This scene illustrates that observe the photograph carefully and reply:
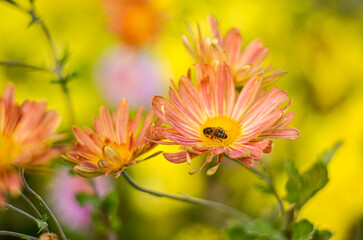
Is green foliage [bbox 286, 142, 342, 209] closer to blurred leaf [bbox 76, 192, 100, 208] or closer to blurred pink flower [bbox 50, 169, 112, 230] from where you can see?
blurred leaf [bbox 76, 192, 100, 208]

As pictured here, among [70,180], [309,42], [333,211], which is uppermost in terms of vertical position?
[309,42]

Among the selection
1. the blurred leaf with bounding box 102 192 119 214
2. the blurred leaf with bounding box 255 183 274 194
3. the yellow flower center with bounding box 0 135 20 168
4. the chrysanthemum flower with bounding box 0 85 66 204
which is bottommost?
the blurred leaf with bounding box 102 192 119 214

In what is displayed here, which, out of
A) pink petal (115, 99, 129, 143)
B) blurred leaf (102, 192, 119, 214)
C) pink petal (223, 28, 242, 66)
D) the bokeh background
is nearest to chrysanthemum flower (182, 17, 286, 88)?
pink petal (223, 28, 242, 66)

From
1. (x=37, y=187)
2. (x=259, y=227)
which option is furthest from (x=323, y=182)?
(x=37, y=187)

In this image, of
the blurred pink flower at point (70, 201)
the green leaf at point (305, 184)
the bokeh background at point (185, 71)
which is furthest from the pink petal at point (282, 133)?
the bokeh background at point (185, 71)

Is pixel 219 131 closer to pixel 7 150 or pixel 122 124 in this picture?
pixel 122 124

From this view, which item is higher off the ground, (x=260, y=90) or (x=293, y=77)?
(x=293, y=77)

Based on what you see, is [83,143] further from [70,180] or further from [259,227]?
[70,180]
